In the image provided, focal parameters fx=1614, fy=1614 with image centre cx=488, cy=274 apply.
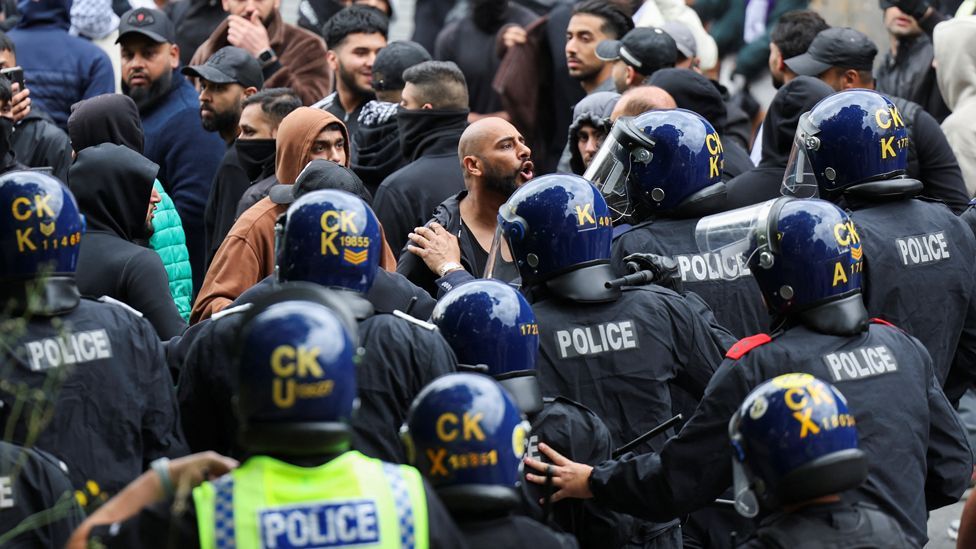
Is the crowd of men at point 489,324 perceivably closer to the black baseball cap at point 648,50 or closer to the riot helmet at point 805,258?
the riot helmet at point 805,258

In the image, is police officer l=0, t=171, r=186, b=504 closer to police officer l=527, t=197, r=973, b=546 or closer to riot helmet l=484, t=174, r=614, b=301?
police officer l=527, t=197, r=973, b=546

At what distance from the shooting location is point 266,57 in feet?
34.3

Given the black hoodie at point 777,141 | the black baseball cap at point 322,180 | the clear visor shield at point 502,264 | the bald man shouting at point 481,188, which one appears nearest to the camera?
the black baseball cap at point 322,180

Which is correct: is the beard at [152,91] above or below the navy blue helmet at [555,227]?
above

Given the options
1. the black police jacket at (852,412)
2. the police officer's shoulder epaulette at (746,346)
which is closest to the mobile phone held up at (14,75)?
the black police jacket at (852,412)

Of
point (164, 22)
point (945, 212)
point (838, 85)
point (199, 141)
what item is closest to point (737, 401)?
point (945, 212)

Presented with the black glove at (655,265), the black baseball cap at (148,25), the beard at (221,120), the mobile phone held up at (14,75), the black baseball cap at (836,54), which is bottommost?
the black glove at (655,265)

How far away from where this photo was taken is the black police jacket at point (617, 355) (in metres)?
5.62

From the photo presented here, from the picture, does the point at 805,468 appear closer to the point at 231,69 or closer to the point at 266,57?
the point at 231,69

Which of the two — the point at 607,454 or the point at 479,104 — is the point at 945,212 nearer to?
the point at 607,454

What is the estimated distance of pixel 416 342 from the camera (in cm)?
500

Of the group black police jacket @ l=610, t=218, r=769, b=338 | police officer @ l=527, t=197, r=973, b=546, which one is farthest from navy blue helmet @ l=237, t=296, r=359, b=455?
black police jacket @ l=610, t=218, r=769, b=338

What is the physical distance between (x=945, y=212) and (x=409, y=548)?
3.69 metres

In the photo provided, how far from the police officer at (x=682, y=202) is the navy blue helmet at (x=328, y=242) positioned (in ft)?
5.70
